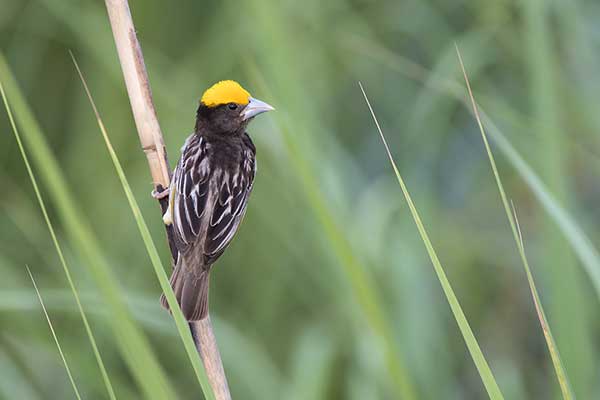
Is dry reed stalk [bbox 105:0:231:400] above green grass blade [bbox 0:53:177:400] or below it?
above

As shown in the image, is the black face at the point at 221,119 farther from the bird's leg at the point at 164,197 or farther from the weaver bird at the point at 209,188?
the bird's leg at the point at 164,197

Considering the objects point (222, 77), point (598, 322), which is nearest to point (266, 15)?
point (222, 77)

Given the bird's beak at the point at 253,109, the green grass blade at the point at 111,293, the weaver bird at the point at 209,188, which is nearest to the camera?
the green grass blade at the point at 111,293

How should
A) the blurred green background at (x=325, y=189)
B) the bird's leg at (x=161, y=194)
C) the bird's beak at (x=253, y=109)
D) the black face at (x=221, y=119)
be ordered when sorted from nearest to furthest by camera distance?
the bird's leg at (x=161, y=194), the bird's beak at (x=253, y=109), the black face at (x=221, y=119), the blurred green background at (x=325, y=189)

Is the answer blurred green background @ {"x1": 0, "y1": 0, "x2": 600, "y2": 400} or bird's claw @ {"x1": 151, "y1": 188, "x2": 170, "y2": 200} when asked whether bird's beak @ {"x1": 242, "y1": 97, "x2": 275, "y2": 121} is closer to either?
blurred green background @ {"x1": 0, "y1": 0, "x2": 600, "y2": 400}

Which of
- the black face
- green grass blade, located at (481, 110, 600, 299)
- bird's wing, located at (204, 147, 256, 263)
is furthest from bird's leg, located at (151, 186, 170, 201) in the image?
green grass blade, located at (481, 110, 600, 299)

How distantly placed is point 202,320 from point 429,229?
200 centimetres

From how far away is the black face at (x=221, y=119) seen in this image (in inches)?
102

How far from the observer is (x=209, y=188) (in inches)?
97.6

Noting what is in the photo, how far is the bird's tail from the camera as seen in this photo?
6.30ft

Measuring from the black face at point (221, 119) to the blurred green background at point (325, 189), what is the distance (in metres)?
0.20

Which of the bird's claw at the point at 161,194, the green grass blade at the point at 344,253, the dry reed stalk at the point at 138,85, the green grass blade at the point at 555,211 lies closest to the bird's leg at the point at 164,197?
the bird's claw at the point at 161,194

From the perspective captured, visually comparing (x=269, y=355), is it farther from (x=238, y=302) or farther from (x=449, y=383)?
(x=449, y=383)

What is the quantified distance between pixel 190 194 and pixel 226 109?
33 centimetres
